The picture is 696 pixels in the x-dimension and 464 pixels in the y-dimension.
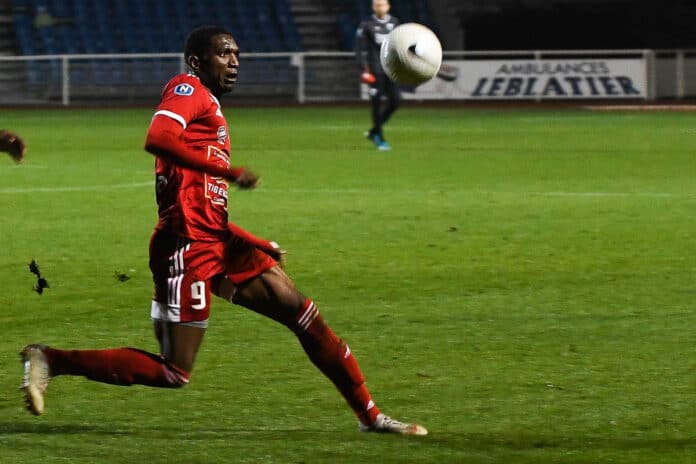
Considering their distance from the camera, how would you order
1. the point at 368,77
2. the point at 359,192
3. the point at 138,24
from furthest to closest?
the point at 138,24 → the point at 368,77 → the point at 359,192

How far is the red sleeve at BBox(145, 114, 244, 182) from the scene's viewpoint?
5246 millimetres

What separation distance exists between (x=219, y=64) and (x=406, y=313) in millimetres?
2958

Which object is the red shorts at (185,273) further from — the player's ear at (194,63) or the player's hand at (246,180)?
the player's ear at (194,63)

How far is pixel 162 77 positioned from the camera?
33.9 meters

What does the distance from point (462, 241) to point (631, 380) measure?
4694 millimetres

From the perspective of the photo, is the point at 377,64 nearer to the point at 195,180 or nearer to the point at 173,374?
the point at 195,180

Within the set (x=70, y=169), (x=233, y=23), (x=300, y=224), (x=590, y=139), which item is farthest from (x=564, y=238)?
(x=233, y=23)

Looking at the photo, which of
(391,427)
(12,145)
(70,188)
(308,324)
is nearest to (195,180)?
(308,324)

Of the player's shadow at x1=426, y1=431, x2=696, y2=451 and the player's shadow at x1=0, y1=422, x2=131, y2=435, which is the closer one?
the player's shadow at x1=426, y1=431, x2=696, y2=451

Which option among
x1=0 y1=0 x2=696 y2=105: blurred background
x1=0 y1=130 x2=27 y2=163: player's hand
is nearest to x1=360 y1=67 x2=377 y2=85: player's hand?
x1=0 y1=0 x2=696 y2=105: blurred background

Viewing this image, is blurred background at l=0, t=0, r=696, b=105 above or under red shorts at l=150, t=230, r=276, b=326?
under

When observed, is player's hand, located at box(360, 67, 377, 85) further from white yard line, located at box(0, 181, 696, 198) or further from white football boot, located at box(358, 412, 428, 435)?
white football boot, located at box(358, 412, 428, 435)

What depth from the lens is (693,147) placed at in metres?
20.6

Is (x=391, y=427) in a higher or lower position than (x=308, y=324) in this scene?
lower
